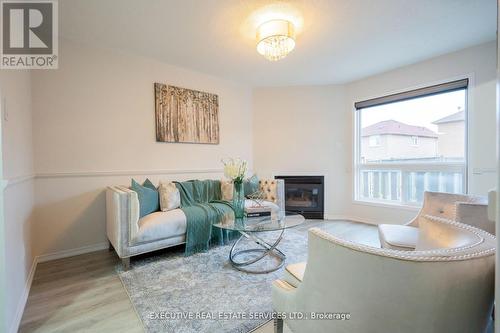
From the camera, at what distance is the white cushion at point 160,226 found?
91.9 inches

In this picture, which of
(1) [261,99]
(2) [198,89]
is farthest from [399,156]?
(2) [198,89]

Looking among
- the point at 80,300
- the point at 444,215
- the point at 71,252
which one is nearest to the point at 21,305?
the point at 80,300

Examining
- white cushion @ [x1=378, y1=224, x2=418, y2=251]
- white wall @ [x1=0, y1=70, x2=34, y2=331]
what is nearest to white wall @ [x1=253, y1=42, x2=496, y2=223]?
white cushion @ [x1=378, y1=224, x2=418, y2=251]

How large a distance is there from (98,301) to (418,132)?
450 centimetres

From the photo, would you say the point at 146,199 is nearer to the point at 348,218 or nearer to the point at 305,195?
the point at 305,195

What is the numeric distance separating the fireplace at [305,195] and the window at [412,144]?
2.24 feet

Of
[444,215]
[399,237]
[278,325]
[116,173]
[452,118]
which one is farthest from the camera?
[452,118]

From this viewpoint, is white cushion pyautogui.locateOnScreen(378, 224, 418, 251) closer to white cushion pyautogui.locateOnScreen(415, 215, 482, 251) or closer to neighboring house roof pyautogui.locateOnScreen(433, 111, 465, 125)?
white cushion pyautogui.locateOnScreen(415, 215, 482, 251)

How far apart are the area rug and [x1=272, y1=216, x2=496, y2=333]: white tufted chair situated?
917 mm

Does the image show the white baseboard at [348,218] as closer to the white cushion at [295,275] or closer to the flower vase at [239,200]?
Answer: the flower vase at [239,200]

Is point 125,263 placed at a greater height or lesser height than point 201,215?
lesser

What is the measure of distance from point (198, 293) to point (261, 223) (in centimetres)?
86

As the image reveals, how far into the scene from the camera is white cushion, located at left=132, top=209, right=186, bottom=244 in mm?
2334

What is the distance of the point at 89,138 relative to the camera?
279cm
